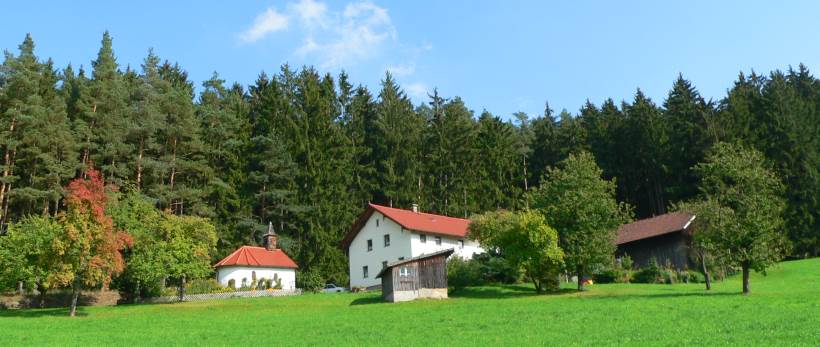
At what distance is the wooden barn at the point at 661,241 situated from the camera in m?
52.0

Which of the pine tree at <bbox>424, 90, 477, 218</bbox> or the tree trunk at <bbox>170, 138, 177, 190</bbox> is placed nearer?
the tree trunk at <bbox>170, 138, 177, 190</bbox>

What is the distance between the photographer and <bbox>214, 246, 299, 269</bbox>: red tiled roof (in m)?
53.1

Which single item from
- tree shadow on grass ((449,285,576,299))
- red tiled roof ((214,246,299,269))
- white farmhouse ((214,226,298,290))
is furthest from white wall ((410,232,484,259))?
red tiled roof ((214,246,299,269))

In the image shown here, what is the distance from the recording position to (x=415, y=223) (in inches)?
2176

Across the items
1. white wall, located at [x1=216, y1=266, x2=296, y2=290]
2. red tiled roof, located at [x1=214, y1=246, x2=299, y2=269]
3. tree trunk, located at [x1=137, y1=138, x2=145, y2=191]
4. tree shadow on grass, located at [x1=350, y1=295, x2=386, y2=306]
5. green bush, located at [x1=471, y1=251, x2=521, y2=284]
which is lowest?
tree shadow on grass, located at [x1=350, y1=295, x2=386, y2=306]

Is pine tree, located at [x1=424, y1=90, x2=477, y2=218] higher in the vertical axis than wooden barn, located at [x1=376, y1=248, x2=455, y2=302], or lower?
higher

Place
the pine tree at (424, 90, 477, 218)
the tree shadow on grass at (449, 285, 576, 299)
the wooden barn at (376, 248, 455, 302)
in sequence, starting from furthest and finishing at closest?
1. the pine tree at (424, 90, 477, 218)
2. the wooden barn at (376, 248, 455, 302)
3. the tree shadow on grass at (449, 285, 576, 299)

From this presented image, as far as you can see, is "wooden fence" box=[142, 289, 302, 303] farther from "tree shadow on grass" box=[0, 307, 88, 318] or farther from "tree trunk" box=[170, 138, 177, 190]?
"tree trunk" box=[170, 138, 177, 190]

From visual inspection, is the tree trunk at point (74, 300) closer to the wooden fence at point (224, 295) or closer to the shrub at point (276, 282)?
the wooden fence at point (224, 295)

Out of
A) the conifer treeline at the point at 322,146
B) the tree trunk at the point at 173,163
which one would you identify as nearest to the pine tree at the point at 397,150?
the conifer treeline at the point at 322,146

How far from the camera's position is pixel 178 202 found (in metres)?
59.0

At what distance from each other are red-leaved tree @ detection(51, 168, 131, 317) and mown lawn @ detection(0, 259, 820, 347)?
2.25 metres

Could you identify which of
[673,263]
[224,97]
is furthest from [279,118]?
[673,263]

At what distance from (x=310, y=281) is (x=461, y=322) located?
30.9m
